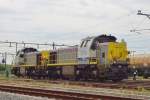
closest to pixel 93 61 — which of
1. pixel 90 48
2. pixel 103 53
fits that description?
pixel 103 53

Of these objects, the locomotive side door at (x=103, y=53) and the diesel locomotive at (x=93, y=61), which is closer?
the diesel locomotive at (x=93, y=61)

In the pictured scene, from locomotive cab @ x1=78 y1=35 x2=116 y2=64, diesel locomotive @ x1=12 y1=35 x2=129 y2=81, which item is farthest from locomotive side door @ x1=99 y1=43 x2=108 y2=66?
locomotive cab @ x1=78 y1=35 x2=116 y2=64

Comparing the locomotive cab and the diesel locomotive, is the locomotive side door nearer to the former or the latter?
the diesel locomotive

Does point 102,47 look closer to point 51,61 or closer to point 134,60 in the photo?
point 51,61

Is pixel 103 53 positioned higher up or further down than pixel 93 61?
higher up

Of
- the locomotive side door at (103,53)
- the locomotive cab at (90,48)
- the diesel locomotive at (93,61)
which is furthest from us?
the locomotive cab at (90,48)

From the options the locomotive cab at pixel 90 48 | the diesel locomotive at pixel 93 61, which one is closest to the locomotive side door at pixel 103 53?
the diesel locomotive at pixel 93 61

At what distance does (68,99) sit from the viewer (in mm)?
15328

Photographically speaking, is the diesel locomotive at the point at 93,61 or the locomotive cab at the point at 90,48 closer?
the diesel locomotive at the point at 93,61

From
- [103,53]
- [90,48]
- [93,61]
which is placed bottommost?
[93,61]

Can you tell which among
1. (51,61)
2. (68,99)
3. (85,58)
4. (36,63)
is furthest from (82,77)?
(68,99)

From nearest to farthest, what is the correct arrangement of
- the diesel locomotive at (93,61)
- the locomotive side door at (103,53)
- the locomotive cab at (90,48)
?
1. the diesel locomotive at (93,61)
2. the locomotive side door at (103,53)
3. the locomotive cab at (90,48)

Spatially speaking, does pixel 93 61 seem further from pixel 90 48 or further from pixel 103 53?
pixel 90 48

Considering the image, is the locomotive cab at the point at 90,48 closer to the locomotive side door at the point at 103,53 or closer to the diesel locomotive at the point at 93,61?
the diesel locomotive at the point at 93,61
